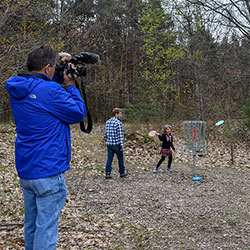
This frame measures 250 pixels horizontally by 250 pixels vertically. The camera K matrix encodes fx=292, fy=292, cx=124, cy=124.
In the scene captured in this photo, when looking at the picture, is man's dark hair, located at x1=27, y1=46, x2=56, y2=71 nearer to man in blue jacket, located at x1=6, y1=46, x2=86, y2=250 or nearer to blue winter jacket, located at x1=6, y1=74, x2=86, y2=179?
man in blue jacket, located at x1=6, y1=46, x2=86, y2=250

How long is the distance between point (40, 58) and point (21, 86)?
289 millimetres

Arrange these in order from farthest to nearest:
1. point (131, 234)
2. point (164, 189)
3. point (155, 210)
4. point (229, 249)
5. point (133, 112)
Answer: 1. point (133, 112)
2. point (164, 189)
3. point (155, 210)
4. point (131, 234)
5. point (229, 249)

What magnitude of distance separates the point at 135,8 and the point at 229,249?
20.7 meters

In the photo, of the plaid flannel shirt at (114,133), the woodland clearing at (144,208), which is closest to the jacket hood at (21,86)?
the woodland clearing at (144,208)

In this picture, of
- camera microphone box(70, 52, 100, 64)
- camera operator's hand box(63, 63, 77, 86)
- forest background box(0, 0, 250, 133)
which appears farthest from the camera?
forest background box(0, 0, 250, 133)

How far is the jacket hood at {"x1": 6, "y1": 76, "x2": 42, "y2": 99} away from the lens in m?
2.23

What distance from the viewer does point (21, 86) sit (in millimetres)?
2232

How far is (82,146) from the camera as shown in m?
12.8

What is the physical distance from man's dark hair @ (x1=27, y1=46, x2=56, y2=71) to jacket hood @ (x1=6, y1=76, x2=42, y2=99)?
0.15 m

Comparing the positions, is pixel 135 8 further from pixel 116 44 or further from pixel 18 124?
pixel 18 124

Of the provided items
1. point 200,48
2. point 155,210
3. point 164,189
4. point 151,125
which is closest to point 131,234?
point 155,210

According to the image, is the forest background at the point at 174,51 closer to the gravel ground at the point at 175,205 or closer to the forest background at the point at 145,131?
the forest background at the point at 145,131

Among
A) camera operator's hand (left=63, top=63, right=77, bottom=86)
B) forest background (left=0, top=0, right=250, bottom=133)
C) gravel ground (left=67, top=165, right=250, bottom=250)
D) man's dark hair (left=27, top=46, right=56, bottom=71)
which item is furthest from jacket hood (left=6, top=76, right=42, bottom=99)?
forest background (left=0, top=0, right=250, bottom=133)

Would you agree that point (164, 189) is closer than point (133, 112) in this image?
Yes
